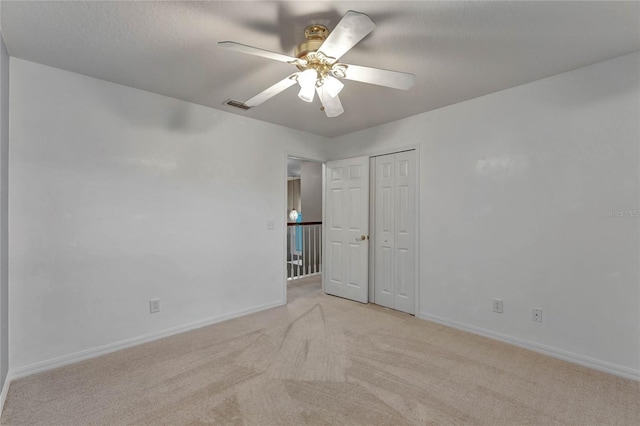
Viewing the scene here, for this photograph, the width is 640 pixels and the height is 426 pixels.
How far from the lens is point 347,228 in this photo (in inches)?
166

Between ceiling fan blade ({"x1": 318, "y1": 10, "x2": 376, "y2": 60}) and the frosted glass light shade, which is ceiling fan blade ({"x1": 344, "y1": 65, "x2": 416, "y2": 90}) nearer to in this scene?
the frosted glass light shade

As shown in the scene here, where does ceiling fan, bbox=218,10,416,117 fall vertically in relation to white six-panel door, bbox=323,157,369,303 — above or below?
above

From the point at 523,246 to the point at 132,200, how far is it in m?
3.60

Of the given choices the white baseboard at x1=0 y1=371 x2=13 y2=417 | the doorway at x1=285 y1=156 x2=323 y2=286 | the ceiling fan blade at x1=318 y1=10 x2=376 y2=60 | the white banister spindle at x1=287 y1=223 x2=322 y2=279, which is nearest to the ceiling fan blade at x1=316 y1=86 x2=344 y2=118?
the ceiling fan blade at x1=318 y1=10 x2=376 y2=60

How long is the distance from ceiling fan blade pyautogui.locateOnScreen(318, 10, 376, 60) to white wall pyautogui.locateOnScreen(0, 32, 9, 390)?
214 centimetres

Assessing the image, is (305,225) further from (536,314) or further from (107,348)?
(536,314)

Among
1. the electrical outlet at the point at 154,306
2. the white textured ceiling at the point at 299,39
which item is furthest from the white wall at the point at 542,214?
the electrical outlet at the point at 154,306

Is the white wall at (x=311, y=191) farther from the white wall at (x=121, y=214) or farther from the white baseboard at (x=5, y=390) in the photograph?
the white baseboard at (x=5, y=390)

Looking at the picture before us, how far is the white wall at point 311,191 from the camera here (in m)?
7.25

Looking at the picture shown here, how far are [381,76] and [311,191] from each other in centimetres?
557

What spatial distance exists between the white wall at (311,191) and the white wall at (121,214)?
3503 millimetres

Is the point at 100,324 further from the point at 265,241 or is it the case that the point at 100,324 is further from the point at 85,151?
the point at 265,241

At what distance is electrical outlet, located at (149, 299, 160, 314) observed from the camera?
9.41ft

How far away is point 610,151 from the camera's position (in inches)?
90.2
